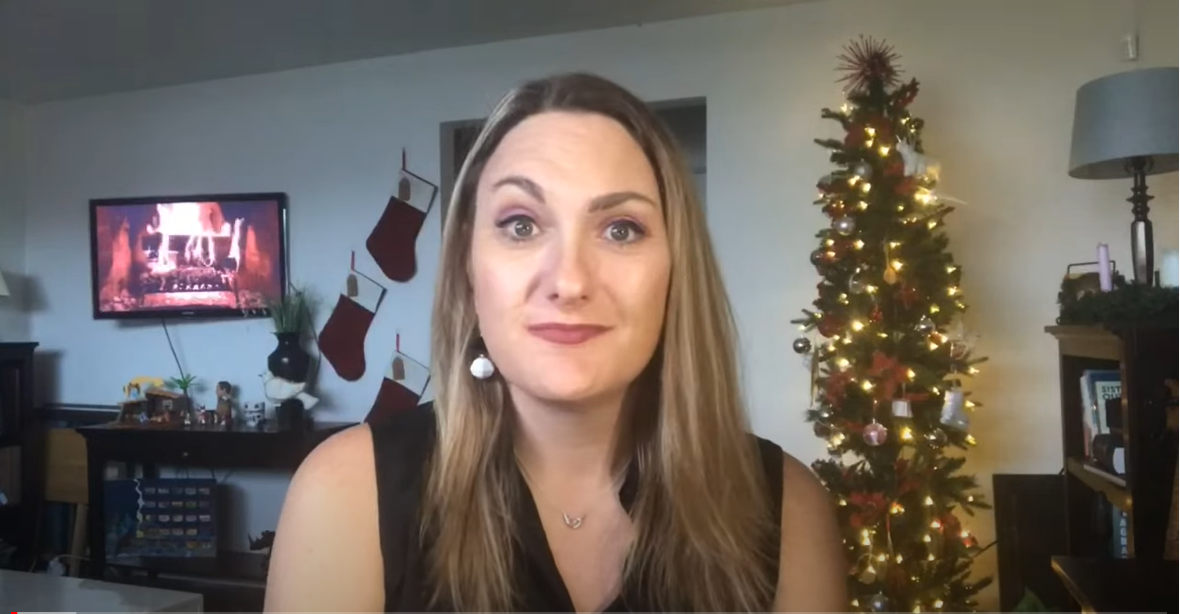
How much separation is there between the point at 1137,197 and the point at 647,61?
1.11m

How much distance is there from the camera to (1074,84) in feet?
6.39

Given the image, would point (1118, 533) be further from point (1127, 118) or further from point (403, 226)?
point (403, 226)

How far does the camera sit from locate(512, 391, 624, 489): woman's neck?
664 millimetres

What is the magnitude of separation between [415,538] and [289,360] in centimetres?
187

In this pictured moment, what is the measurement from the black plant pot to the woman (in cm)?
179

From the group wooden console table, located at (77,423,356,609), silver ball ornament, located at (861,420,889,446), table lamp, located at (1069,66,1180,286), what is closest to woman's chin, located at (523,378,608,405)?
silver ball ornament, located at (861,420,889,446)

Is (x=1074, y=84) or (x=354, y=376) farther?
(x=354, y=376)

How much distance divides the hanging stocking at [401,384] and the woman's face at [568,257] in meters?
1.76

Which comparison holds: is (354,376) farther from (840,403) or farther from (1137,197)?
(1137,197)

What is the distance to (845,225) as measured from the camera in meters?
1.73

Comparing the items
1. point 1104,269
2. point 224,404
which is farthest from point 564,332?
point 224,404

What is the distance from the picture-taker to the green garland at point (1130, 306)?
128 centimetres

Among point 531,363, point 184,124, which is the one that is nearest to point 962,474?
point 531,363

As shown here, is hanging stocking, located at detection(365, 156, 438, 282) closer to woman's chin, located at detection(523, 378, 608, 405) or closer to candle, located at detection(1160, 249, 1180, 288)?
candle, located at detection(1160, 249, 1180, 288)
